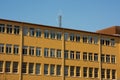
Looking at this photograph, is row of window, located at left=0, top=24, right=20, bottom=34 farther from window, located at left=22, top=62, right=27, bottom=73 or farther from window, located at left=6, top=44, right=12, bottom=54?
window, located at left=22, top=62, right=27, bottom=73

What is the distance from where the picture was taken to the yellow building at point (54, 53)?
5297 centimetres

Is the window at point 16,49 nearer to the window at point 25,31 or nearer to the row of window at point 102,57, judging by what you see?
the window at point 25,31

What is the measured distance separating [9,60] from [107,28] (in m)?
26.6

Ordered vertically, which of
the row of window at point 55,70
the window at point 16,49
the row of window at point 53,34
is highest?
the row of window at point 53,34

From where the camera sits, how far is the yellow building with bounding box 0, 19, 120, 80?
174 ft

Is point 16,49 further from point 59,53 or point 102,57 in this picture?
point 102,57

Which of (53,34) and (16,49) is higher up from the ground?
(53,34)

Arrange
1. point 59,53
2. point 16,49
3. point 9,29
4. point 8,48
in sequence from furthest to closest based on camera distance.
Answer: point 59,53 → point 16,49 → point 9,29 → point 8,48

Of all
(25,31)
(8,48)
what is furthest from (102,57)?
(8,48)

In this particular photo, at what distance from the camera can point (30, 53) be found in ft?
180

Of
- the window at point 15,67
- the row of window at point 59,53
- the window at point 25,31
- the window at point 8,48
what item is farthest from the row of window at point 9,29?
the window at point 15,67

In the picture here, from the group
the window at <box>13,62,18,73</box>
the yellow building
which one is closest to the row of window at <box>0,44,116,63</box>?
the yellow building

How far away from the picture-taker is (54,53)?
57500mm

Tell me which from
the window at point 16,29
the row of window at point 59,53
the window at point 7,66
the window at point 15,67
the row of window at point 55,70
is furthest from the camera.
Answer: the window at point 16,29
